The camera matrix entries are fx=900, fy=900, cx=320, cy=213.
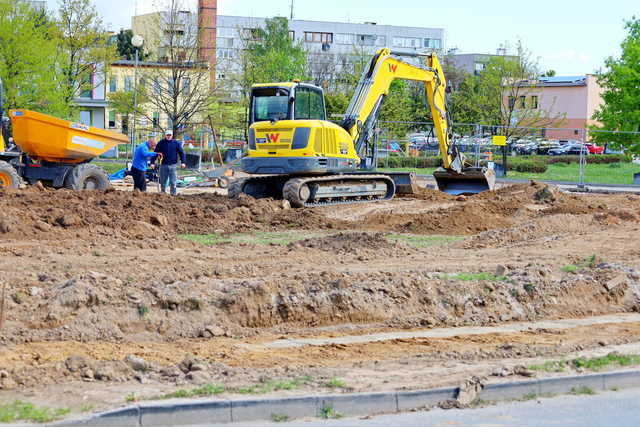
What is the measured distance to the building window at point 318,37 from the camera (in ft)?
376

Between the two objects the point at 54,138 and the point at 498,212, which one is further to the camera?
the point at 54,138

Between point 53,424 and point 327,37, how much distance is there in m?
112

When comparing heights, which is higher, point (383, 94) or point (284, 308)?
point (383, 94)

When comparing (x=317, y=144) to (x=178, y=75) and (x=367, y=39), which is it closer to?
(x=178, y=75)

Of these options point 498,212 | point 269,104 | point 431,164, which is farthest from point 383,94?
point 431,164

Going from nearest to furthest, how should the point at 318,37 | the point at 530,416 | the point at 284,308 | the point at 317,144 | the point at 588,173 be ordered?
1. the point at 530,416
2. the point at 284,308
3. the point at 317,144
4. the point at 588,173
5. the point at 318,37

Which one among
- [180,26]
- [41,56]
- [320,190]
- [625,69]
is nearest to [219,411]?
[320,190]

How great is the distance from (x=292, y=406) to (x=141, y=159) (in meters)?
17.2

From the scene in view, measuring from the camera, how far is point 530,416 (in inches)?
279

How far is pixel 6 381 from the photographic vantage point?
7.22 m

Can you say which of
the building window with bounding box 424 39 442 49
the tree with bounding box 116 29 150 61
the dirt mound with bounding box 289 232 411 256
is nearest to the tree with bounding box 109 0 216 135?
the dirt mound with bounding box 289 232 411 256

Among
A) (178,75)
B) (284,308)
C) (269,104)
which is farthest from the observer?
(178,75)

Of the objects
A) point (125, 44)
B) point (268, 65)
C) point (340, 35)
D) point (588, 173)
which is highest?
Answer: point (340, 35)

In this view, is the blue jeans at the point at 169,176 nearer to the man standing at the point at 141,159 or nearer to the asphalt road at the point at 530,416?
the man standing at the point at 141,159
